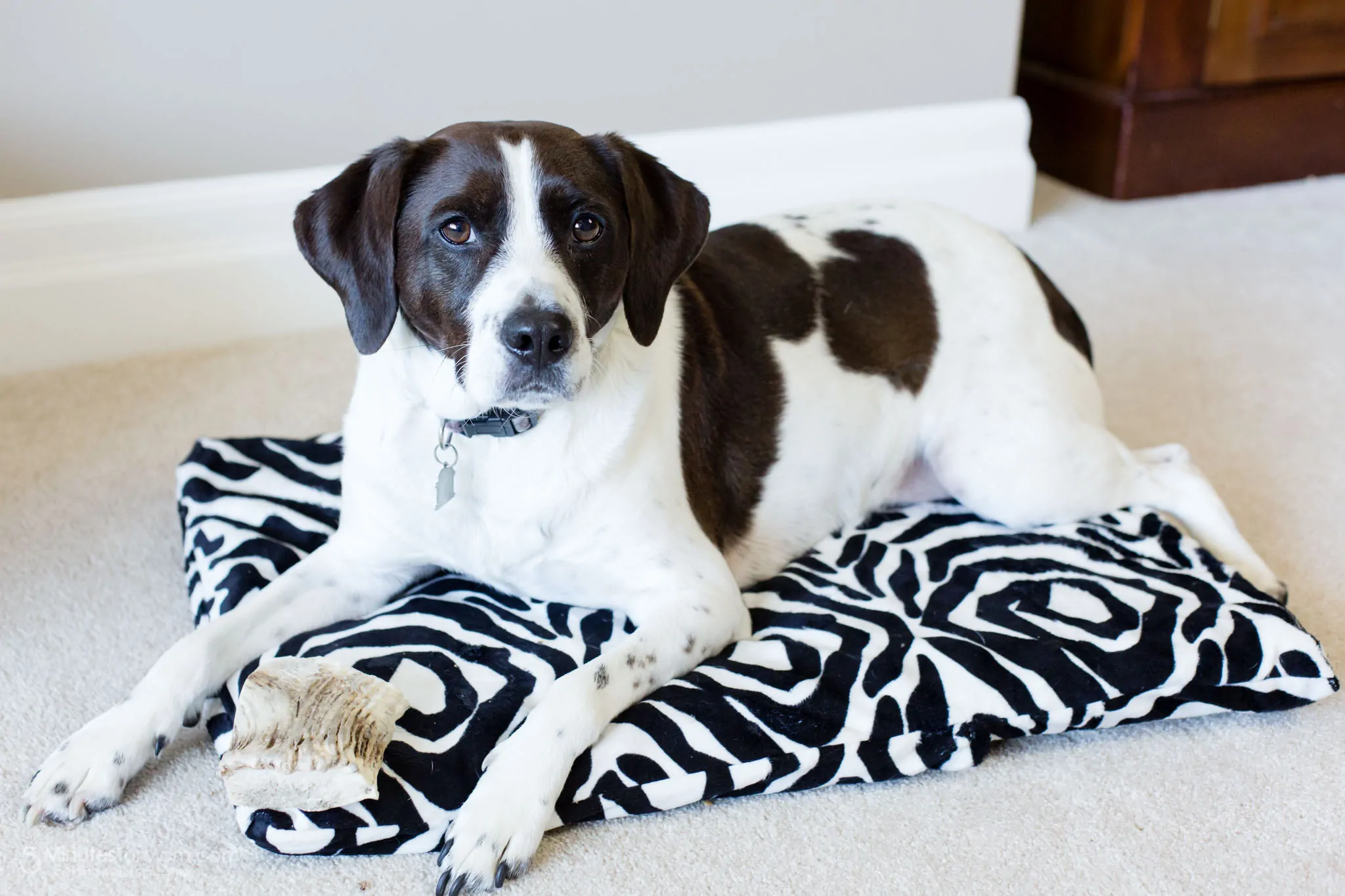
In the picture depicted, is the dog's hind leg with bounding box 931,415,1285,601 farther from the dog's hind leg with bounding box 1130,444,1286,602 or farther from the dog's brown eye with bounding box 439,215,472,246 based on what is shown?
the dog's brown eye with bounding box 439,215,472,246

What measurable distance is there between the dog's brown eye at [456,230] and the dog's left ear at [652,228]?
10.2 inches

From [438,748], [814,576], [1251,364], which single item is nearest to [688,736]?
[438,748]

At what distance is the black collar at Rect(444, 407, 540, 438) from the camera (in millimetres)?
2006

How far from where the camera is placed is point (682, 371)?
2.23m

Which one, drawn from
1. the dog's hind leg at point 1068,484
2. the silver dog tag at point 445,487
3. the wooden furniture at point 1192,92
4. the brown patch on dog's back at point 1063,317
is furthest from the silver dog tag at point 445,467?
the wooden furniture at point 1192,92

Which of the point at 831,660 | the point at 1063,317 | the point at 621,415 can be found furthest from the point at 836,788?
the point at 1063,317

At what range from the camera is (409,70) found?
3.46 meters

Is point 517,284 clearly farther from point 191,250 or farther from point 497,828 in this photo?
Answer: point 191,250

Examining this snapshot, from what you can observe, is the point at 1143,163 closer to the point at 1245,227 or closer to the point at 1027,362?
the point at 1245,227

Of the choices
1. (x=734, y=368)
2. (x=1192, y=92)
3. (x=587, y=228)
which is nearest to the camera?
(x=587, y=228)

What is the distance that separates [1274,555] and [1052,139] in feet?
8.51

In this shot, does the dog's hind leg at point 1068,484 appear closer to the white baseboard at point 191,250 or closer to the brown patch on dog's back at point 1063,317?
the brown patch on dog's back at point 1063,317

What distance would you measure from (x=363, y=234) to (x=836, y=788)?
3.50 ft

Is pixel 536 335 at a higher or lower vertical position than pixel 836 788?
higher
